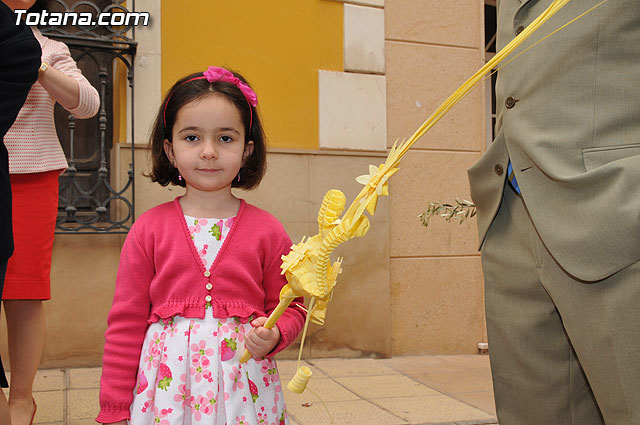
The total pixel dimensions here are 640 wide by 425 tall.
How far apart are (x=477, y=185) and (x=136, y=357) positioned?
3.49 feet

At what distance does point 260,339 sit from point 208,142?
0.56 meters

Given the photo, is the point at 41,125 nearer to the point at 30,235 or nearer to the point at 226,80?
the point at 30,235

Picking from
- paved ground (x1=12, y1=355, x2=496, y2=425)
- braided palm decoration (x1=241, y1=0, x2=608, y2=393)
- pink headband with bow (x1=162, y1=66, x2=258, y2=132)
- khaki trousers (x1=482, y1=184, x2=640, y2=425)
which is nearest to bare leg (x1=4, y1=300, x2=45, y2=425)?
paved ground (x1=12, y1=355, x2=496, y2=425)

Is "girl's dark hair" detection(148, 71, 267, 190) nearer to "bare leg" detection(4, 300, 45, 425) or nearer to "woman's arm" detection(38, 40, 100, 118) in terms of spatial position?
"woman's arm" detection(38, 40, 100, 118)

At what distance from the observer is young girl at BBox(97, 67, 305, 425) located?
1581 mm

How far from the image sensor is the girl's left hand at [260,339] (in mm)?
1505

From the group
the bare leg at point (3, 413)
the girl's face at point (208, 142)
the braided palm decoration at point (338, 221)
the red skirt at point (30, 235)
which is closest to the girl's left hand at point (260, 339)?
the braided palm decoration at point (338, 221)

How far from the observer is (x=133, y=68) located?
3.89 meters

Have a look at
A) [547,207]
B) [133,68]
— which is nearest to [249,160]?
[547,207]

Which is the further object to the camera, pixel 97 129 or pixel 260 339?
pixel 97 129

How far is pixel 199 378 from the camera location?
1.58m

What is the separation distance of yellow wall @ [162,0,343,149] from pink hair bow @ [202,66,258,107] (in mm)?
2309

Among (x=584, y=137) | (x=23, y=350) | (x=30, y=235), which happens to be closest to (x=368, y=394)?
(x=23, y=350)

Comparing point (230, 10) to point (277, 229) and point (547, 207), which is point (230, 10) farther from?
point (547, 207)
